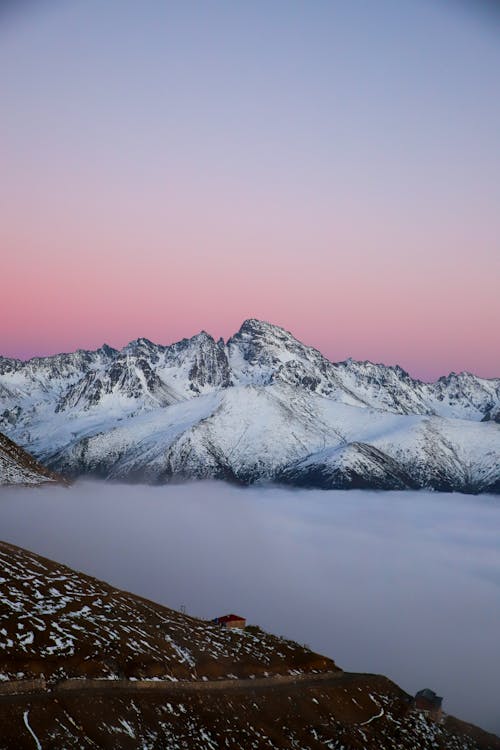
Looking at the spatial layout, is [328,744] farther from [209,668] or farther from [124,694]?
[124,694]

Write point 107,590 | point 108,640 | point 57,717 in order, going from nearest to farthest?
point 57,717 → point 108,640 → point 107,590

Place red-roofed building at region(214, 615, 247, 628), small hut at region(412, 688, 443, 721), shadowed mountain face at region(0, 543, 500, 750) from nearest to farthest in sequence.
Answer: shadowed mountain face at region(0, 543, 500, 750) < small hut at region(412, 688, 443, 721) < red-roofed building at region(214, 615, 247, 628)

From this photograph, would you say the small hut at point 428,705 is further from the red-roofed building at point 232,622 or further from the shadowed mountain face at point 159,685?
the red-roofed building at point 232,622

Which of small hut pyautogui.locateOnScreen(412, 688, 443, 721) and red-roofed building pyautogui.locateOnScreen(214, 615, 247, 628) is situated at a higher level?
red-roofed building pyautogui.locateOnScreen(214, 615, 247, 628)

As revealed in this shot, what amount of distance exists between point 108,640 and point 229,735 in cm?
1373

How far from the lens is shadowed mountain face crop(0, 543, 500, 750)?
62375 millimetres

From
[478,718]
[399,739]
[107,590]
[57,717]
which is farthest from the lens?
[478,718]

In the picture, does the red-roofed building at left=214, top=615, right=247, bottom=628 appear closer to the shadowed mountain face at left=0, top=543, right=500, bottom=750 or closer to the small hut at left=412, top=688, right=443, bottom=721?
the shadowed mountain face at left=0, top=543, right=500, bottom=750

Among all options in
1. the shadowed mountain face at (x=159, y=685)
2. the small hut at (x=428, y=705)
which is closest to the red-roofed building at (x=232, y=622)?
the shadowed mountain face at (x=159, y=685)

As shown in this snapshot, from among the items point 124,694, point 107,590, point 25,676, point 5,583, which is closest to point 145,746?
point 124,694

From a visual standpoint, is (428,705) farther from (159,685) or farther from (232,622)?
(159,685)

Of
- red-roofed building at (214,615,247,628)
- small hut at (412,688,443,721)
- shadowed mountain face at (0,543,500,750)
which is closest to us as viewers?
shadowed mountain face at (0,543,500,750)

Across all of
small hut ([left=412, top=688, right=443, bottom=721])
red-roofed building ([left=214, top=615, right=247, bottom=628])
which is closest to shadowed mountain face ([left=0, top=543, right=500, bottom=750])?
small hut ([left=412, top=688, right=443, bottom=721])

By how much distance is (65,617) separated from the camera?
7638 centimetres
